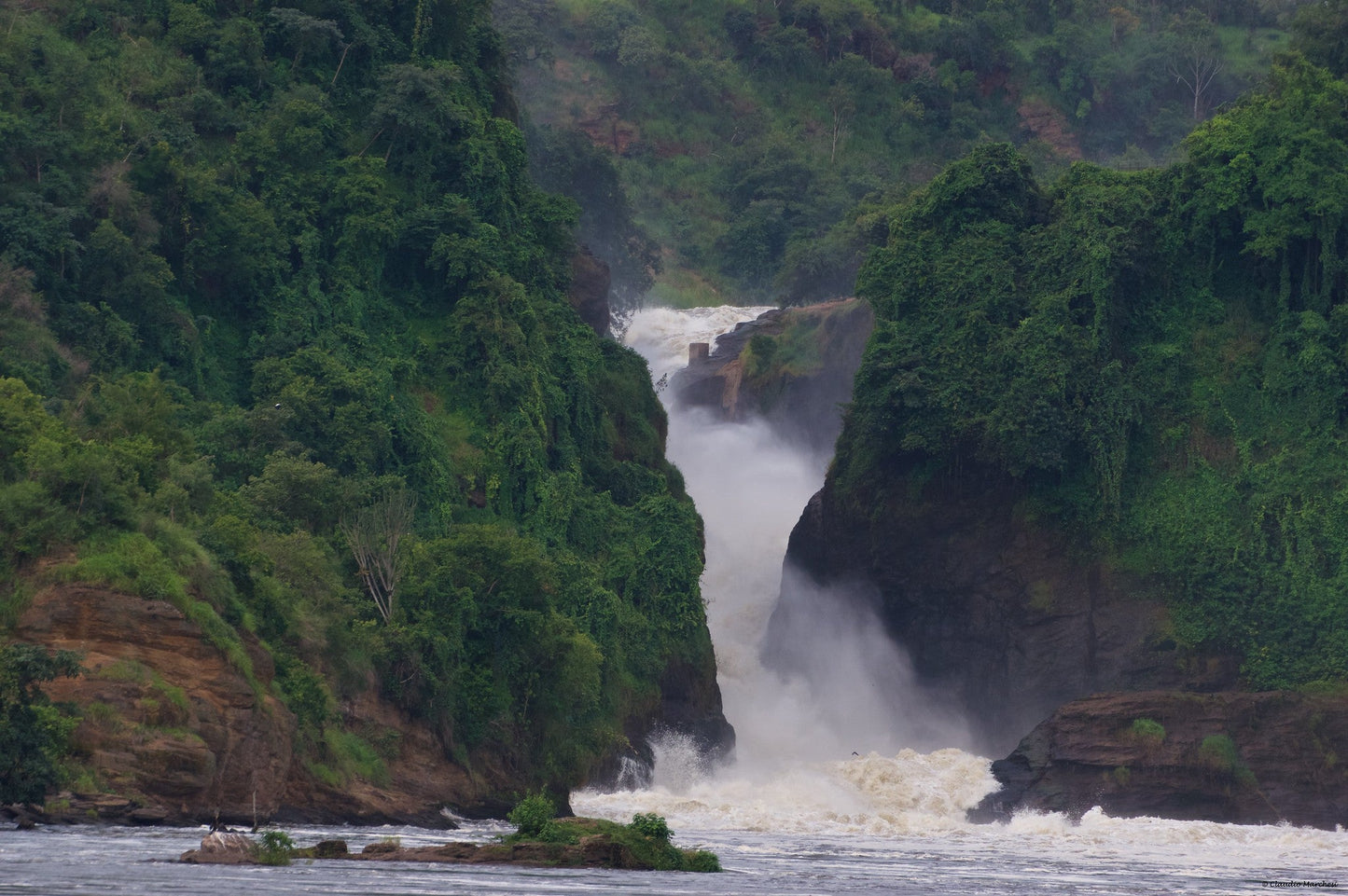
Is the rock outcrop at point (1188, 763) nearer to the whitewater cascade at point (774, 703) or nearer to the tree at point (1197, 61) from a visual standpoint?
the whitewater cascade at point (774, 703)

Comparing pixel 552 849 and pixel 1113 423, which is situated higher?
pixel 1113 423

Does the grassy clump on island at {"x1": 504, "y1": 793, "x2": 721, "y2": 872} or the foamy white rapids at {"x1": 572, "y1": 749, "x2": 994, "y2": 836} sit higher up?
the foamy white rapids at {"x1": 572, "y1": 749, "x2": 994, "y2": 836}

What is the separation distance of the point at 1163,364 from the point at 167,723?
3950 centimetres

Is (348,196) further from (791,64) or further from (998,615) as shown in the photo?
(791,64)

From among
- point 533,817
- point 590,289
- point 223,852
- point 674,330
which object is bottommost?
point 223,852

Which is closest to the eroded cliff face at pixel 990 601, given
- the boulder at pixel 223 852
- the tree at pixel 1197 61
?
the boulder at pixel 223 852

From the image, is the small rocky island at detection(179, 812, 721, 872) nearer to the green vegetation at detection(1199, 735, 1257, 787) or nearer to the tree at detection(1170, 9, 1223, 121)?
the green vegetation at detection(1199, 735, 1257, 787)

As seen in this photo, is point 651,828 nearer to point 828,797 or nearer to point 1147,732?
point 828,797

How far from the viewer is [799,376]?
86.2m

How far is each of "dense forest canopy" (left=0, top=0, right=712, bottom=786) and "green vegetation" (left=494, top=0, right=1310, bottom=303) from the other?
1593 inches

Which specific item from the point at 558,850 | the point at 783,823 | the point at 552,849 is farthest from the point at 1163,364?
the point at 552,849

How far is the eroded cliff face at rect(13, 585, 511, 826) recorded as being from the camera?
118 ft

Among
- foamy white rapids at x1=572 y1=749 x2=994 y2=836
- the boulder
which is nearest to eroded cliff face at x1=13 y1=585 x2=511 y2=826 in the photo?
the boulder

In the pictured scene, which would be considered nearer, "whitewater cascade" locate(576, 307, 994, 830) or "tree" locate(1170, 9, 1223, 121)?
Answer: "whitewater cascade" locate(576, 307, 994, 830)
